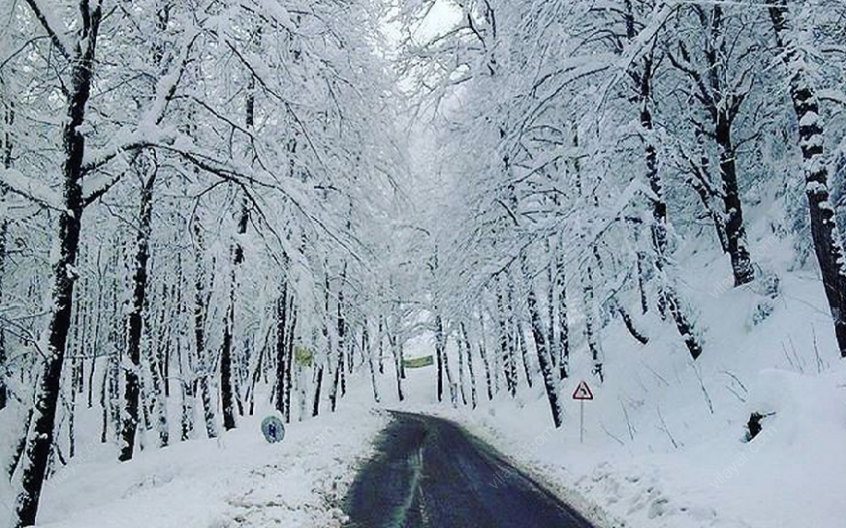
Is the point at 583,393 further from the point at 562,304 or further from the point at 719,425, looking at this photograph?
the point at 719,425

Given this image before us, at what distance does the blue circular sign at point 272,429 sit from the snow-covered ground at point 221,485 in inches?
7.7

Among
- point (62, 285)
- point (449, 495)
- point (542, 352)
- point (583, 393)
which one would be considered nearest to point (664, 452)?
point (449, 495)

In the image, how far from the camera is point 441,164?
18.5 meters

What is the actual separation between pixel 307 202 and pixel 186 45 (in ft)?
8.49

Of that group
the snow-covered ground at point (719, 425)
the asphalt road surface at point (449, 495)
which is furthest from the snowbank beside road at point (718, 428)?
the asphalt road surface at point (449, 495)

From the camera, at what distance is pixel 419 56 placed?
17.9m

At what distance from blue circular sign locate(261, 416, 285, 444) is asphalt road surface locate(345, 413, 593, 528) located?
2.20 meters

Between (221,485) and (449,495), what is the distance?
12.7 ft

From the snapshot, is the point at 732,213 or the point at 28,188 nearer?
the point at 28,188

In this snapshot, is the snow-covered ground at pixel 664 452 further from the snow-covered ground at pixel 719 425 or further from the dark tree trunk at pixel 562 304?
the dark tree trunk at pixel 562 304

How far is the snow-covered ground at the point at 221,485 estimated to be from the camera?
8297 mm

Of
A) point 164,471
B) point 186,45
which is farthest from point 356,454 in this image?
point 186,45

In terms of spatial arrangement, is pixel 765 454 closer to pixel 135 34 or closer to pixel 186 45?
pixel 186 45

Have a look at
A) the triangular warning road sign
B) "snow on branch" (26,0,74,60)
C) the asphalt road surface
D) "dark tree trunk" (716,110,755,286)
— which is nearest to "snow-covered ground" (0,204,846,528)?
the asphalt road surface
